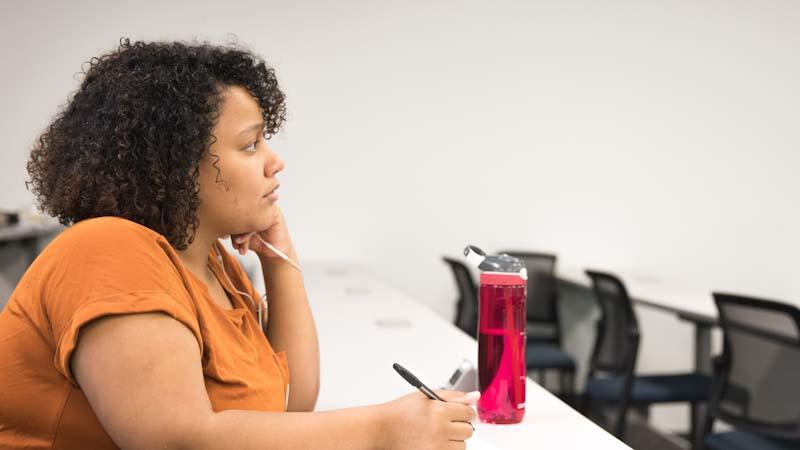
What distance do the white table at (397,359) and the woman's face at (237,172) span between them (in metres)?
0.49

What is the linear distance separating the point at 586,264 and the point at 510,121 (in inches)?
41.0

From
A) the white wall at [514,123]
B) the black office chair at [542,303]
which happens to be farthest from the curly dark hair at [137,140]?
the white wall at [514,123]

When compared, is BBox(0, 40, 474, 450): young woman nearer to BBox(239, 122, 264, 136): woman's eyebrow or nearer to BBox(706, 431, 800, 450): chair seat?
BBox(239, 122, 264, 136): woman's eyebrow

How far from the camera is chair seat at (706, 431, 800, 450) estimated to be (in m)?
2.46

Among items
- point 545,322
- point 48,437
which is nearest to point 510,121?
point 545,322

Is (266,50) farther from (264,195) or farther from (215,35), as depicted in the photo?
(264,195)

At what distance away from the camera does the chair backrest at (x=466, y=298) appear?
4082 millimetres

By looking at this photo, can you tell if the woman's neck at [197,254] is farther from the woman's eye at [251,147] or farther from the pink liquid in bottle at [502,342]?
the pink liquid in bottle at [502,342]

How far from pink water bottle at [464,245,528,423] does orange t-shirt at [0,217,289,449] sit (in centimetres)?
40

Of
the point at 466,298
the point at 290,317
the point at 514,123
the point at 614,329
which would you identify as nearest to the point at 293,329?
the point at 290,317

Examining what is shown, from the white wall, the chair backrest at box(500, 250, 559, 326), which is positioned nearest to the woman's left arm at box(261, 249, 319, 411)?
the chair backrest at box(500, 250, 559, 326)

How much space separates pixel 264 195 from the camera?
114 cm

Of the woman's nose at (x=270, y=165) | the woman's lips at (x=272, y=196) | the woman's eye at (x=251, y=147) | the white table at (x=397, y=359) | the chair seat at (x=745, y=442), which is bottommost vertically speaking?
the chair seat at (x=745, y=442)

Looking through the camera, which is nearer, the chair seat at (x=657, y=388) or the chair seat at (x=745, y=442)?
the chair seat at (x=745, y=442)
